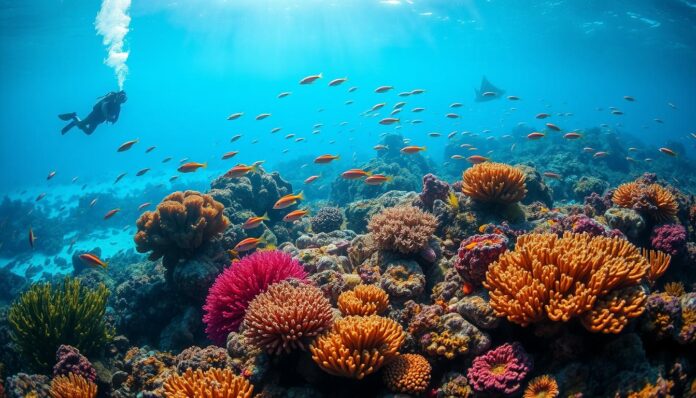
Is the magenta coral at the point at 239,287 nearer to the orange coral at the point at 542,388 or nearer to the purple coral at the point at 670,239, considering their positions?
the orange coral at the point at 542,388

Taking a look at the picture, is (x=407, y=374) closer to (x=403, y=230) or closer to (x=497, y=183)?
(x=403, y=230)

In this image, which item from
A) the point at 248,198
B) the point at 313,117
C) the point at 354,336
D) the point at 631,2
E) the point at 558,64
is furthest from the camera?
the point at 313,117

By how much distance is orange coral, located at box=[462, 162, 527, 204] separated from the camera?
6.19 meters

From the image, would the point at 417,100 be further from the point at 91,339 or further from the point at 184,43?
the point at 91,339

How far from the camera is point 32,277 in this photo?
70.7ft

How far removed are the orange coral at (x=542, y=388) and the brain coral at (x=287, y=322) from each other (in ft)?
6.71

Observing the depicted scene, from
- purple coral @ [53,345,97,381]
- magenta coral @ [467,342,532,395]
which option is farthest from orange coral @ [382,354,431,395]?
purple coral @ [53,345,97,381]

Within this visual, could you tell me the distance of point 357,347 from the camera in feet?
11.4

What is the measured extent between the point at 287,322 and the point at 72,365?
154 inches

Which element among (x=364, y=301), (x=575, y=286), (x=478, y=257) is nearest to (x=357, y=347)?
(x=364, y=301)

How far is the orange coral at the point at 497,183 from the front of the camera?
6.19 m

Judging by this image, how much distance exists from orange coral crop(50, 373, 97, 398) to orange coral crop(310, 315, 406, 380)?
3407 millimetres

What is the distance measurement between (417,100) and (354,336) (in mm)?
200408

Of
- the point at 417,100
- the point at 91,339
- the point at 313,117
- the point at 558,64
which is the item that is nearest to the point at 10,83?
the point at 91,339
